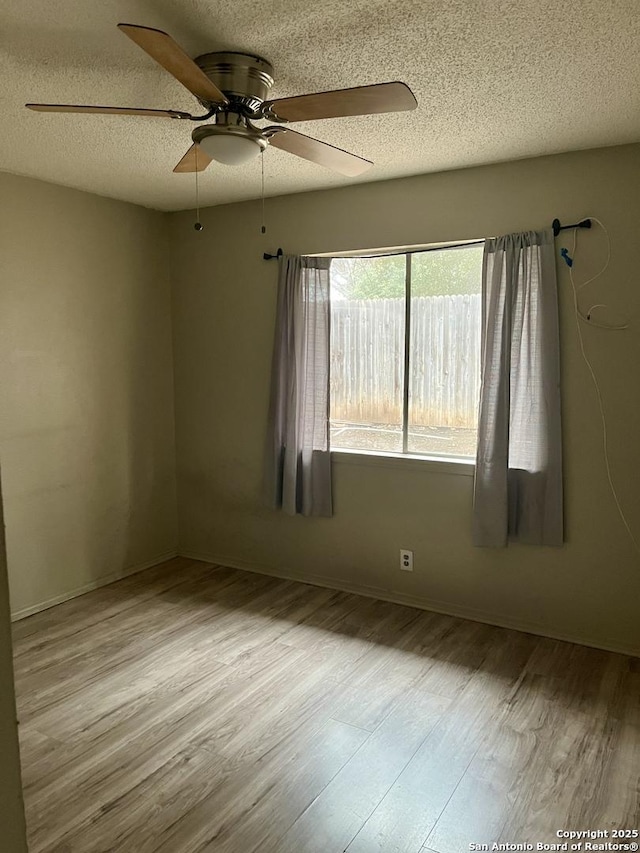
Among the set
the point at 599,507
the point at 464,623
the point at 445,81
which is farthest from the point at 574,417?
the point at 445,81

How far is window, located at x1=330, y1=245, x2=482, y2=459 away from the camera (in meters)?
3.58

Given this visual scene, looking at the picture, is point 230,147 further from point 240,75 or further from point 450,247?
point 450,247

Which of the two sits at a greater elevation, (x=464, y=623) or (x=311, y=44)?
(x=311, y=44)

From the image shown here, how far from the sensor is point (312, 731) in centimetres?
254

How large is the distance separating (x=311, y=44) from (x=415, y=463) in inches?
91.4

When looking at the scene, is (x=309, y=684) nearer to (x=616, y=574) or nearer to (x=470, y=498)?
(x=470, y=498)

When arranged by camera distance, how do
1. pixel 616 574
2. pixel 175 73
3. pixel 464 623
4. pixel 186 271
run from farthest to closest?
pixel 186 271
pixel 464 623
pixel 616 574
pixel 175 73

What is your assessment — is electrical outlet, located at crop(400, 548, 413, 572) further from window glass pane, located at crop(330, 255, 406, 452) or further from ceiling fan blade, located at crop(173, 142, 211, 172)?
ceiling fan blade, located at crop(173, 142, 211, 172)

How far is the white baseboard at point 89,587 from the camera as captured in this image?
3.68 m

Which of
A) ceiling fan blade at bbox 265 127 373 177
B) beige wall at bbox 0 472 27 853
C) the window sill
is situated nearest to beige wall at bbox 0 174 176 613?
the window sill

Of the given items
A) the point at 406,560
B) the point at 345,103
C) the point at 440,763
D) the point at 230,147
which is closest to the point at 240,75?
the point at 230,147

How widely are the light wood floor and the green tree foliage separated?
1.92 meters

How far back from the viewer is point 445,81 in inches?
88.5

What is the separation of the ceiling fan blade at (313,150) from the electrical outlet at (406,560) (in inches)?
86.6
